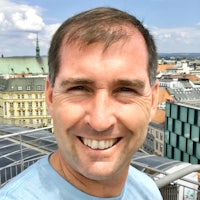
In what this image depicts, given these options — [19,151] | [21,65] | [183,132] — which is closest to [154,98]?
[19,151]

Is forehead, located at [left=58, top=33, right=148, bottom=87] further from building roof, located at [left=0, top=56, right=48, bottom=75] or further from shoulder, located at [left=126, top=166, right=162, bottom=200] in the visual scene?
building roof, located at [left=0, top=56, right=48, bottom=75]

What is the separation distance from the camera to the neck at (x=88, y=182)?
4.49ft

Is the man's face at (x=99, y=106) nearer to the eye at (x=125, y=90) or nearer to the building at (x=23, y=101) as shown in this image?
the eye at (x=125, y=90)

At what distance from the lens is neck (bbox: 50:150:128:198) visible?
4.49 ft

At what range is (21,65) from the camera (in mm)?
90562

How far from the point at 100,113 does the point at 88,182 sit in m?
0.33

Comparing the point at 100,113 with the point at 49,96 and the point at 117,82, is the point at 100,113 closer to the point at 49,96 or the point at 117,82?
the point at 117,82

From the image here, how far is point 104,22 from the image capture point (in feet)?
4.48

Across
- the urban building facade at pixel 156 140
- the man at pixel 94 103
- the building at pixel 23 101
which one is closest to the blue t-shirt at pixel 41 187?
the man at pixel 94 103

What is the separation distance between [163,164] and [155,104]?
276 inches

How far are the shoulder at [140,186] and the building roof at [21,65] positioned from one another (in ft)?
292

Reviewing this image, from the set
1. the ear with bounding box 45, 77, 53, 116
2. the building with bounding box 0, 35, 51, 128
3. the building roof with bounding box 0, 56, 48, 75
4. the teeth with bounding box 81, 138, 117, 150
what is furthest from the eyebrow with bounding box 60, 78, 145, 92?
the building roof with bounding box 0, 56, 48, 75

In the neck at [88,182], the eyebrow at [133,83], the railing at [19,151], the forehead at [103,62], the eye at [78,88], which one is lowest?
the railing at [19,151]

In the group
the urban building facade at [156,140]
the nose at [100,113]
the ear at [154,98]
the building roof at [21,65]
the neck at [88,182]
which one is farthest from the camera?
the building roof at [21,65]
